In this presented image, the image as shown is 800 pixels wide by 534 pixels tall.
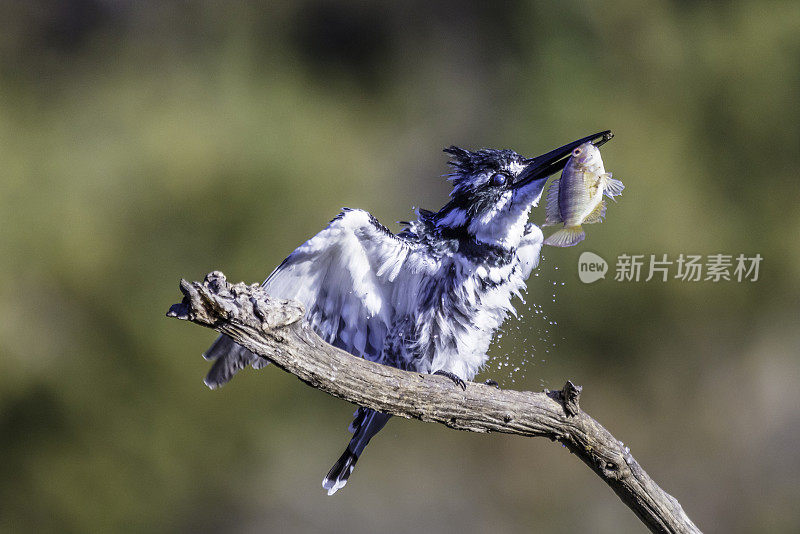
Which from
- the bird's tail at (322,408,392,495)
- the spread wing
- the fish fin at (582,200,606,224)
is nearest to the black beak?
the fish fin at (582,200,606,224)

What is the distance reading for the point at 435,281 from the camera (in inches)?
60.4

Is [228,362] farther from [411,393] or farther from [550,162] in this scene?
[550,162]

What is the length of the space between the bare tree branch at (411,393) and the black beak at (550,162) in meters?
0.45

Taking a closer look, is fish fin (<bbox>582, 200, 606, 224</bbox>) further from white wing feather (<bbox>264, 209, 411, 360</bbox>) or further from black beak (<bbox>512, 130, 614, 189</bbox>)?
white wing feather (<bbox>264, 209, 411, 360</bbox>)

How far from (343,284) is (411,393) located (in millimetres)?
335

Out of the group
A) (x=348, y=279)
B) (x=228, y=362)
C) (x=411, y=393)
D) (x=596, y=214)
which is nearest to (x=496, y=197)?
(x=596, y=214)

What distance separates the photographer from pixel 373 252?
147 centimetres

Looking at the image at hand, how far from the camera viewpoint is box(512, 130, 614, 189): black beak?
1.37 m

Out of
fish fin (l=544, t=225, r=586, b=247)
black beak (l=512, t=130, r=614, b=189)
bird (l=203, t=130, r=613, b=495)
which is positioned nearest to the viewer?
fish fin (l=544, t=225, r=586, b=247)

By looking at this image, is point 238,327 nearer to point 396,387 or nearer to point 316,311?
point 396,387

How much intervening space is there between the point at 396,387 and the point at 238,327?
34 cm

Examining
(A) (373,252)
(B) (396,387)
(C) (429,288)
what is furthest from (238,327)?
(C) (429,288)

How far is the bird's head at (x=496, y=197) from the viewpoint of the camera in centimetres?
150

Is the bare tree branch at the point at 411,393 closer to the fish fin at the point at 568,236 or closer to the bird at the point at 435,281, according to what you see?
the bird at the point at 435,281
